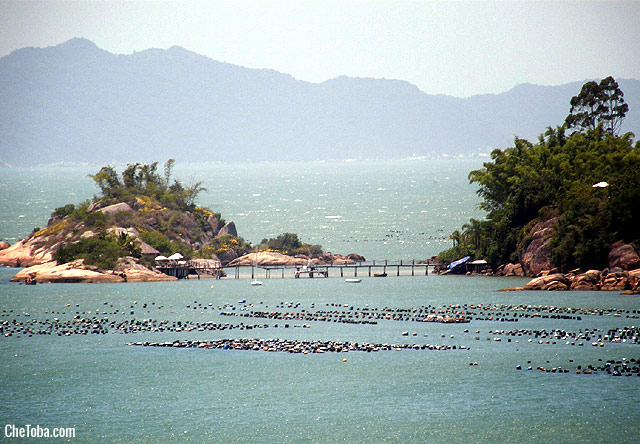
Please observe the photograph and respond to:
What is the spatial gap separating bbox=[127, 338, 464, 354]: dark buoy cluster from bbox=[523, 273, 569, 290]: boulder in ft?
82.0

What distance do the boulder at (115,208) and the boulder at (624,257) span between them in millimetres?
59954

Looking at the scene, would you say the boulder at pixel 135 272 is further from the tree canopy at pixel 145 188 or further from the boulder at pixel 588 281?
the boulder at pixel 588 281

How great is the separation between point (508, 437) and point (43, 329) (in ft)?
125

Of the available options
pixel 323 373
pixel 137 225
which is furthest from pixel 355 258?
pixel 323 373

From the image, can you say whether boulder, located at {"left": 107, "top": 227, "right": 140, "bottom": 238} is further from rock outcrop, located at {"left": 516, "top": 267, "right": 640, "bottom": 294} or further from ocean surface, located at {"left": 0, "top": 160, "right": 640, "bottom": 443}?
rock outcrop, located at {"left": 516, "top": 267, "right": 640, "bottom": 294}

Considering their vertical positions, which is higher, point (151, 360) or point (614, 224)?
point (614, 224)

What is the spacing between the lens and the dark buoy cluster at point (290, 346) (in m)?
54.8

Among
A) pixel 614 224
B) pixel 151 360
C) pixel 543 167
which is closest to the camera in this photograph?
pixel 151 360

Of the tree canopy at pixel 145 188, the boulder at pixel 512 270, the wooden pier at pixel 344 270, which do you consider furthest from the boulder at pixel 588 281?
the tree canopy at pixel 145 188

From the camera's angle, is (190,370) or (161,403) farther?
(190,370)

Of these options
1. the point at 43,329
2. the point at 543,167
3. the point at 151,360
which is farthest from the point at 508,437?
the point at 543,167

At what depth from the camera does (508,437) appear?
38.0m

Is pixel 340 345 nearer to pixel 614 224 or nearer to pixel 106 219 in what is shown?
pixel 614 224

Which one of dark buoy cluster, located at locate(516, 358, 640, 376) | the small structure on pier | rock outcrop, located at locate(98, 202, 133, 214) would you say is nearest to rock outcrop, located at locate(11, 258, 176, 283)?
the small structure on pier
